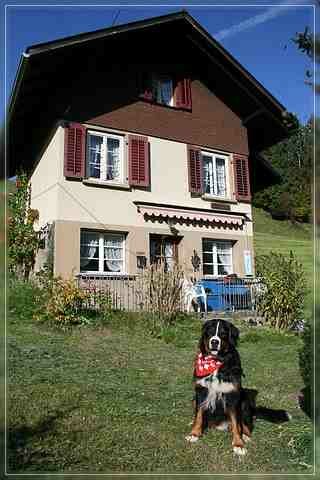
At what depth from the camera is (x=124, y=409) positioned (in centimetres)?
531

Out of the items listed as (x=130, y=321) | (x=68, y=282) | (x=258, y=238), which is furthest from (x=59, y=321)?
(x=258, y=238)

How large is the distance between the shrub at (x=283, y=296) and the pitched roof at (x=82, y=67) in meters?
7.83

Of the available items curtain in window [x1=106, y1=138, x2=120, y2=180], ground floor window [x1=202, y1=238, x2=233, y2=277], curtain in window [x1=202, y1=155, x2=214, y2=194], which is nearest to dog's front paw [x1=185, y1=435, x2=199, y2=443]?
curtain in window [x1=106, y1=138, x2=120, y2=180]

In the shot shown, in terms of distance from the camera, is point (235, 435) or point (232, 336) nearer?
point (235, 435)

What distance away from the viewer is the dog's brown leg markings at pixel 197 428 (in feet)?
14.4

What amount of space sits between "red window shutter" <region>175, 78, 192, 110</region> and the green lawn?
435 inches

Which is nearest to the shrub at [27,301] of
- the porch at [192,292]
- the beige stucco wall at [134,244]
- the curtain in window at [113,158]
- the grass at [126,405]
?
the grass at [126,405]

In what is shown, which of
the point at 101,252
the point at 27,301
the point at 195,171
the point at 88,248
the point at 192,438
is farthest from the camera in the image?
the point at 195,171

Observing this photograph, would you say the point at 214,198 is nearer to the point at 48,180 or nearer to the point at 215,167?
the point at 215,167

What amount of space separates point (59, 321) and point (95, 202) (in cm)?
554

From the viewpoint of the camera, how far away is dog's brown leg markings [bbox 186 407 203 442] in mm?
4387

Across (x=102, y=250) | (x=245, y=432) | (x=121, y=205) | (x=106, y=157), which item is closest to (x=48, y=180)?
(x=106, y=157)

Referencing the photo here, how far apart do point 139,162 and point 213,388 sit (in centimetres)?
1277

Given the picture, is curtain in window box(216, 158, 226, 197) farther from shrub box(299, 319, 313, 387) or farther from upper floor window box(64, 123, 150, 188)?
shrub box(299, 319, 313, 387)
